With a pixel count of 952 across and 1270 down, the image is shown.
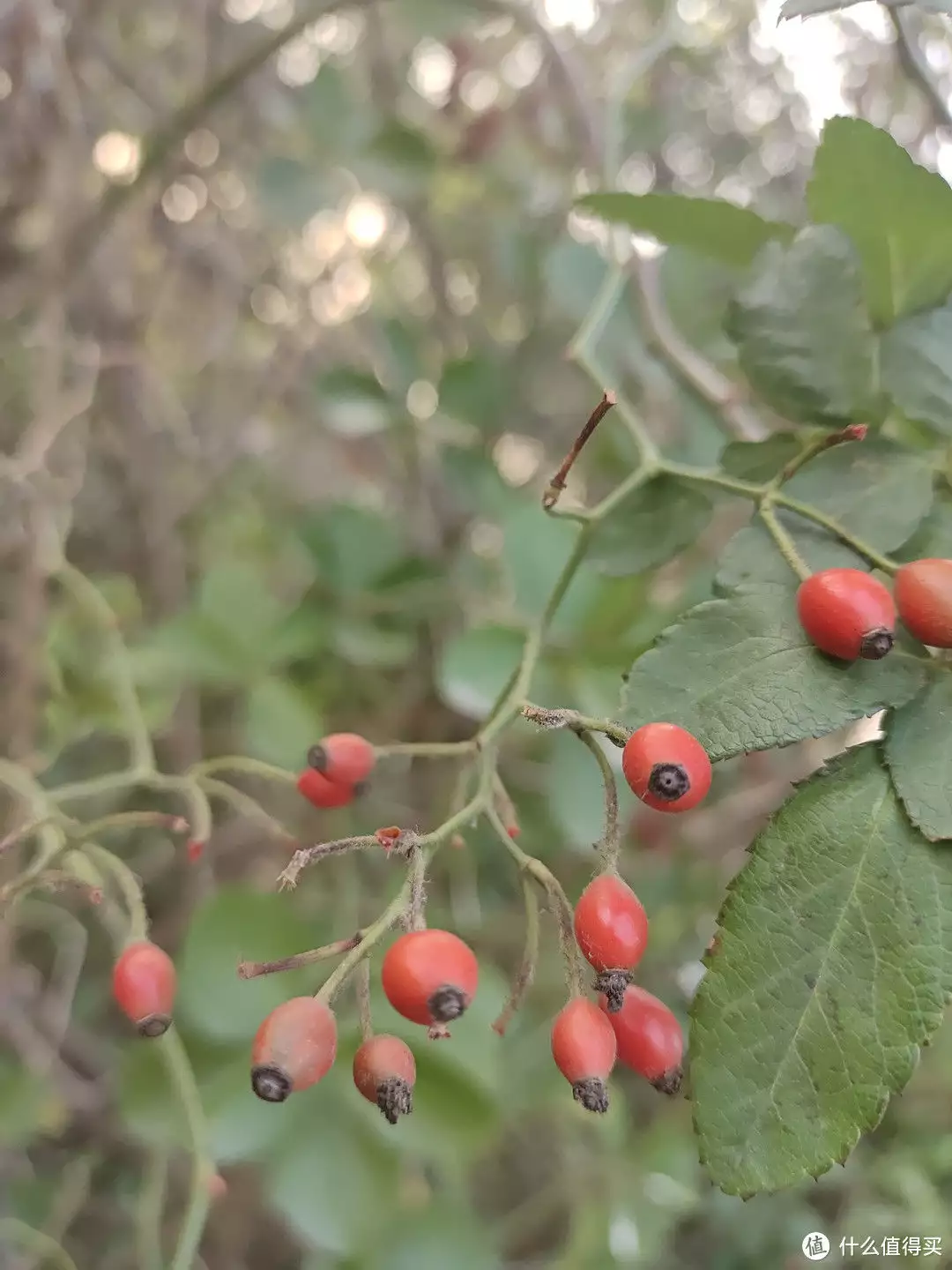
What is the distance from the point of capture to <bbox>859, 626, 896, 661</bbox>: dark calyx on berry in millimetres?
442

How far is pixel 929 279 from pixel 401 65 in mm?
1245

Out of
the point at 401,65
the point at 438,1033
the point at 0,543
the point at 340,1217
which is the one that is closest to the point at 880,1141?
the point at 340,1217

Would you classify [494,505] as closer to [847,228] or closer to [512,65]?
[847,228]

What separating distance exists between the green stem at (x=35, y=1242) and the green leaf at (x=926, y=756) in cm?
92

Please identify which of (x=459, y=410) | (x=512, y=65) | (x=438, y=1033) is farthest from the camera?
(x=512, y=65)

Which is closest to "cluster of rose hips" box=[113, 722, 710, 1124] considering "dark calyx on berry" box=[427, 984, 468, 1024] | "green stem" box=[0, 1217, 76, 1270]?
"dark calyx on berry" box=[427, 984, 468, 1024]

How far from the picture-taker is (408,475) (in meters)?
1.39

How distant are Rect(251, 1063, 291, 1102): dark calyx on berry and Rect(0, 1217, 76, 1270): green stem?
712 millimetres

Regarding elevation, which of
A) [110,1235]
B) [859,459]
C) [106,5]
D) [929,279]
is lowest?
[110,1235]

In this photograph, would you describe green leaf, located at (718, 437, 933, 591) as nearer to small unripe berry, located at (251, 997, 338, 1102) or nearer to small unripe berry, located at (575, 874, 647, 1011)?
small unripe berry, located at (575, 874, 647, 1011)

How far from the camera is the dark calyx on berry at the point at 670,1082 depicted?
462 mm

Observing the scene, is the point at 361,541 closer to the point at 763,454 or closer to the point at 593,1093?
the point at 763,454

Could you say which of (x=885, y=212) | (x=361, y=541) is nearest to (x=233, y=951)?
(x=361, y=541)

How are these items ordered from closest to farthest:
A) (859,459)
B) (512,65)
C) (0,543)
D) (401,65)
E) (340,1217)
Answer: (859,459) < (340,1217) < (0,543) < (401,65) < (512,65)
